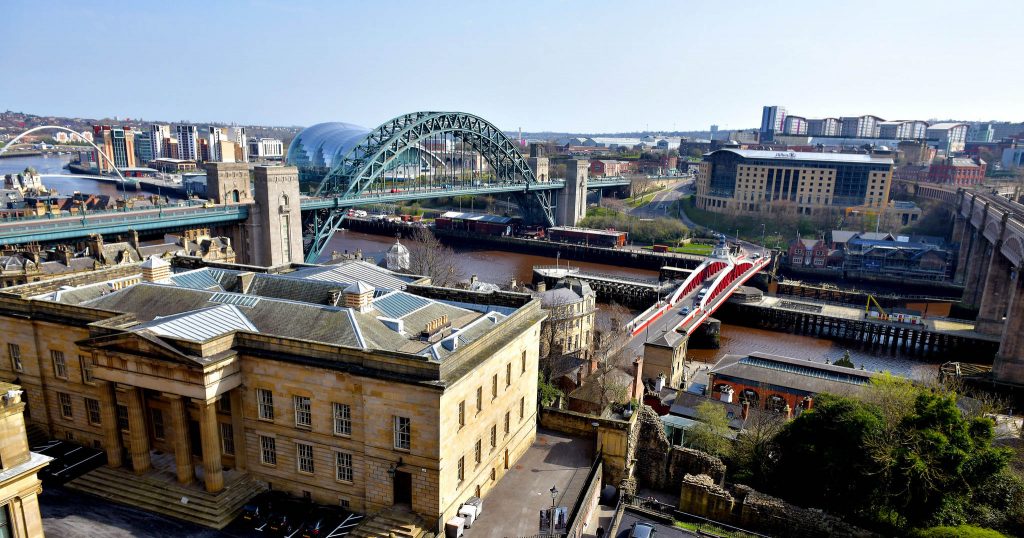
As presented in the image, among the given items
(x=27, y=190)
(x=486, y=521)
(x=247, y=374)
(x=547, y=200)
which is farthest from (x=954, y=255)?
(x=27, y=190)

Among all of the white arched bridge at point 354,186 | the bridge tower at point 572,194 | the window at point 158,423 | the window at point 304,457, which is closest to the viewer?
the window at point 304,457

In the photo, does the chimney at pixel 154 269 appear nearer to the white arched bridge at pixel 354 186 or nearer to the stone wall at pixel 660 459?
→ the stone wall at pixel 660 459

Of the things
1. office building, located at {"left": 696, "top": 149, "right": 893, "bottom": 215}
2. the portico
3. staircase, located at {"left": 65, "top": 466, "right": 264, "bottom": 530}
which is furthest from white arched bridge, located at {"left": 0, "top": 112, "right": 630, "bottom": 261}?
staircase, located at {"left": 65, "top": 466, "right": 264, "bottom": 530}

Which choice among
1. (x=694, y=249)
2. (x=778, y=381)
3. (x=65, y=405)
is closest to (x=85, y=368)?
(x=65, y=405)

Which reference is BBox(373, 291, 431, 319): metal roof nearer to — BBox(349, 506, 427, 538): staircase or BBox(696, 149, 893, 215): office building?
BBox(349, 506, 427, 538): staircase

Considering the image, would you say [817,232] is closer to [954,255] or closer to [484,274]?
[954,255]

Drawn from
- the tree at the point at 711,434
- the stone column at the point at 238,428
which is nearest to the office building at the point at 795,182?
the tree at the point at 711,434
